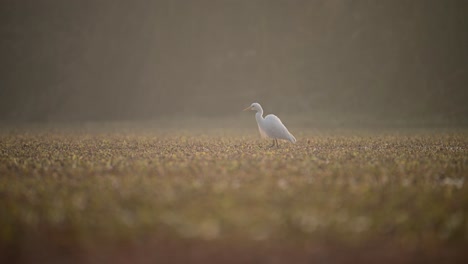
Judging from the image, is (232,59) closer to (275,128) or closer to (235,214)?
(275,128)

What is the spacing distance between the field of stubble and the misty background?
29341 millimetres

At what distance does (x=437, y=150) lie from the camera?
1243cm

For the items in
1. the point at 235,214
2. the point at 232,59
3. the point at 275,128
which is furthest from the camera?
the point at 232,59

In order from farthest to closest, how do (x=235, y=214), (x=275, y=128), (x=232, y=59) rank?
(x=232, y=59)
(x=275, y=128)
(x=235, y=214)

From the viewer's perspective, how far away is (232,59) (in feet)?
171

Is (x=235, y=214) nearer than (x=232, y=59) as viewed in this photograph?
Yes

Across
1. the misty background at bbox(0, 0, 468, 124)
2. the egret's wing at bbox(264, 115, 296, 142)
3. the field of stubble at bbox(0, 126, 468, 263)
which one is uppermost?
the misty background at bbox(0, 0, 468, 124)

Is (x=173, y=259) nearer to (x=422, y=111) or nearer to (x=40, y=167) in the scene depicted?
(x=40, y=167)

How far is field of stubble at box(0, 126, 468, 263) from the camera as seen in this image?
4.52m

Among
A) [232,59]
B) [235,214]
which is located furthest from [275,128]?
[232,59]

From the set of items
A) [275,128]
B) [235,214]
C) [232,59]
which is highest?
[232,59]

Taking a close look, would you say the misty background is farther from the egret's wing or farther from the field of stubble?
the field of stubble

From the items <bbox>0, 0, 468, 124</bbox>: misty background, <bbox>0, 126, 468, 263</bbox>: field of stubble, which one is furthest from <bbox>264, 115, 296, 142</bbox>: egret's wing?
<bbox>0, 0, 468, 124</bbox>: misty background

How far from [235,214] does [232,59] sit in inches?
1883
